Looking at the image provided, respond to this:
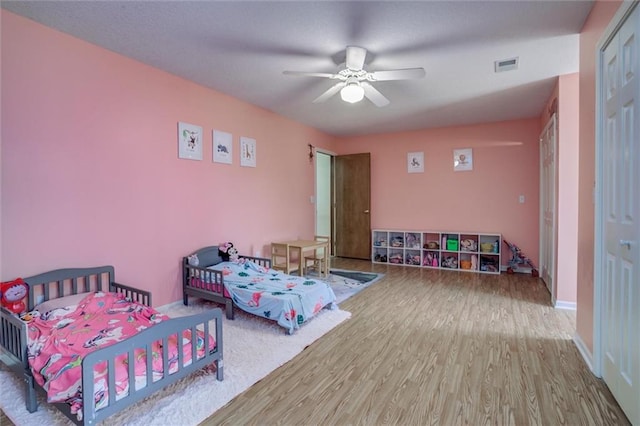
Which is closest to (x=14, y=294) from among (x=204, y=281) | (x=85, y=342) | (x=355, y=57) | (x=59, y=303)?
(x=59, y=303)

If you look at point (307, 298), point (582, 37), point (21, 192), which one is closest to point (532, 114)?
point (582, 37)

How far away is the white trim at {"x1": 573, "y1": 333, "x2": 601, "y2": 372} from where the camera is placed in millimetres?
2221

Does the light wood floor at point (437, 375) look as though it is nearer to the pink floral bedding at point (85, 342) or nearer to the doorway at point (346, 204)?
the pink floral bedding at point (85, 342)

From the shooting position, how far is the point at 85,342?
6.30ft

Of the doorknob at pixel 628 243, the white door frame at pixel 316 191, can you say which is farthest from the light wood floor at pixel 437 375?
the white door frame at pixel 316 191

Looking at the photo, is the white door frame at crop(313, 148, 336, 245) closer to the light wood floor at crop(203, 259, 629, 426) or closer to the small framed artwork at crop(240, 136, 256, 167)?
the small framed artwork at crop(240, 136, 256, 167)

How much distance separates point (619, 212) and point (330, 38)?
2309 millimetres

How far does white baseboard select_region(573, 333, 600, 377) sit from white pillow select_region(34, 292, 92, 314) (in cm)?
375

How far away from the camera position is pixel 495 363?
2316 mm

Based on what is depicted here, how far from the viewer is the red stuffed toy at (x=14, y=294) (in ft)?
7.16

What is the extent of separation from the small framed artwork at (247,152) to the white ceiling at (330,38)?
0.66 metres

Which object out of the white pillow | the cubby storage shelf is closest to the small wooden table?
the cubby storage shelf

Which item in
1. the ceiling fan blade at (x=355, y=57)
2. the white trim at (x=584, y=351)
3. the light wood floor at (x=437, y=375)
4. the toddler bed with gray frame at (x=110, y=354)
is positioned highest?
the ceiling fan blade at (x=355, y=57)

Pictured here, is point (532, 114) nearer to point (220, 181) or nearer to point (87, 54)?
point (220, 181)
